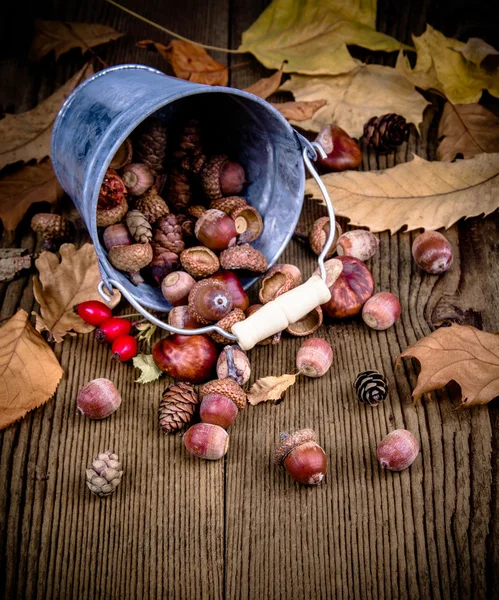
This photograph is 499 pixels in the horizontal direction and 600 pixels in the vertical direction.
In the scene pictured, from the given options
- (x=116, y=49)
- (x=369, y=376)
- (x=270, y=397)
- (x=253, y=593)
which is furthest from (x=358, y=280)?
(x=116, y=49)

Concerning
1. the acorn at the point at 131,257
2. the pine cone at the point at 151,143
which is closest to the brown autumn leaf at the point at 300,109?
the pine cone at the point at 151,143

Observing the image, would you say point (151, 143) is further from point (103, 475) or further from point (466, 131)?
point (466, 131)

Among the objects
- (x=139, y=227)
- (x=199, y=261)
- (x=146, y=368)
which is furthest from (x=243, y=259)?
(x=146, y=368)

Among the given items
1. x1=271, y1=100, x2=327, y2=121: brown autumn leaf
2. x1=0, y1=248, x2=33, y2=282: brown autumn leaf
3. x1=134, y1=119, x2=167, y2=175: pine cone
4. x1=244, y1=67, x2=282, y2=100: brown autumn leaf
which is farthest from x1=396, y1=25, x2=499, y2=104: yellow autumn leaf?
x1=0, y1=248, x2=33, y2=282: brown autumn leaf

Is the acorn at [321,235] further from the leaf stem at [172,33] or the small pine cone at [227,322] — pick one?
the leaf stem at [172,33]

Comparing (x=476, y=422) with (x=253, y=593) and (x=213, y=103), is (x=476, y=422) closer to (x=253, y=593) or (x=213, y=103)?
(x=253, y=593)
